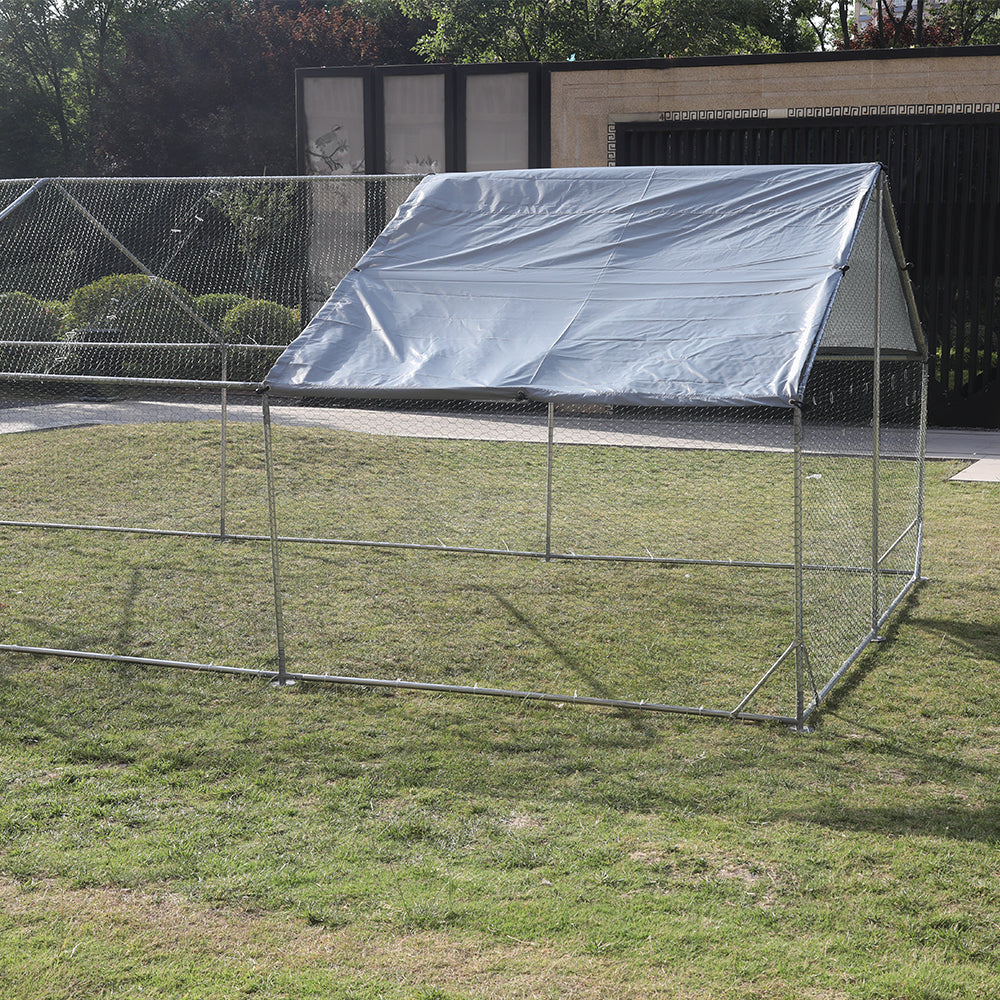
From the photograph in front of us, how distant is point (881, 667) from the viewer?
6082 millimetres

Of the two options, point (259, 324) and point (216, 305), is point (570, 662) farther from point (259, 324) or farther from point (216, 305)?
point (216, 305)

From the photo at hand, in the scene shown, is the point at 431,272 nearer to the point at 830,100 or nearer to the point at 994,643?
the point at 994,643

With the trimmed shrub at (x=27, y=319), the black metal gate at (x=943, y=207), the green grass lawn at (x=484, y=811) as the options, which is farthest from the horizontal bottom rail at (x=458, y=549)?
the black metal gate at (x=943, y=207)

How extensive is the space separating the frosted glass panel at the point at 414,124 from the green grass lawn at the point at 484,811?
1192 centimetres

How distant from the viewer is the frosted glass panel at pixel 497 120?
17609 mm

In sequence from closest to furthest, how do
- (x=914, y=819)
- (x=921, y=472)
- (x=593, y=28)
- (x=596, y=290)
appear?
(x=914, y=819), (x=596, y=290), (x=921, y=472), (x=593, y=28)

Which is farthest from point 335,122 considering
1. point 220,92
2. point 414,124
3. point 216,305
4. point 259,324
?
point 220,92

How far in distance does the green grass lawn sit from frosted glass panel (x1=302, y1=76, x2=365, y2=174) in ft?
40.2

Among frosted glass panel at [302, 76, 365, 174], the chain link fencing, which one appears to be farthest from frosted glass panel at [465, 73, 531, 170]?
the chain link fencing

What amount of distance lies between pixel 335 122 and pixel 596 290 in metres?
13.6

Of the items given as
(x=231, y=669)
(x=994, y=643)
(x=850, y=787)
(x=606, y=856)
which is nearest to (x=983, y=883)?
(x=850, y=787)

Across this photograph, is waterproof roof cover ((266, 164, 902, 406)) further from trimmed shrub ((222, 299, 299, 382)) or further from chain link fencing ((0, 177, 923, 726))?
trimmed shrub ((222, 299, 299, 382))

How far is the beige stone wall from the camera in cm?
1582

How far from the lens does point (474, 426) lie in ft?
49.5
